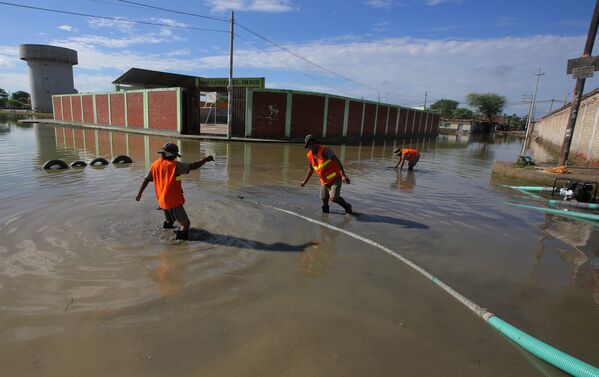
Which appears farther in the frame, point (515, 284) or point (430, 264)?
point (430, 264)

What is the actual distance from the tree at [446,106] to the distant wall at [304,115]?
82384mm

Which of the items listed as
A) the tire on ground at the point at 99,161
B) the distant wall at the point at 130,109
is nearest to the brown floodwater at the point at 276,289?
the tire on ground at the point at 99,161

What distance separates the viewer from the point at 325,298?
12.1 feet

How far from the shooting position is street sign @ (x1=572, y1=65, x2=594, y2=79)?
38.0 ft

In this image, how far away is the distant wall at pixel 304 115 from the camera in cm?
2700

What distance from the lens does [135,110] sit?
107 feet

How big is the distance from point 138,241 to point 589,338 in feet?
17.3

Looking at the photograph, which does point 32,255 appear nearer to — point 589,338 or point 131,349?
point 131,349

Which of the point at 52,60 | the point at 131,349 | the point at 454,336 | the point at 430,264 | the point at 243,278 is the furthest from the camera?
the point at 52,60

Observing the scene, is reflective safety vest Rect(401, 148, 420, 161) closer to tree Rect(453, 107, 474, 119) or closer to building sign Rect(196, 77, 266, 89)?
building sign Rect(196, 77, 266, 89)

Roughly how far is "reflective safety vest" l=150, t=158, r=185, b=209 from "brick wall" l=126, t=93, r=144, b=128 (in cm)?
3024


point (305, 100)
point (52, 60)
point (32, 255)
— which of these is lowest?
point (32, 255)

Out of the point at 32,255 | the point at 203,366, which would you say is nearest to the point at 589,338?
the point at 203,366

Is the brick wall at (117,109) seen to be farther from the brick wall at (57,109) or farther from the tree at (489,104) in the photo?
the tree at (489,104)
